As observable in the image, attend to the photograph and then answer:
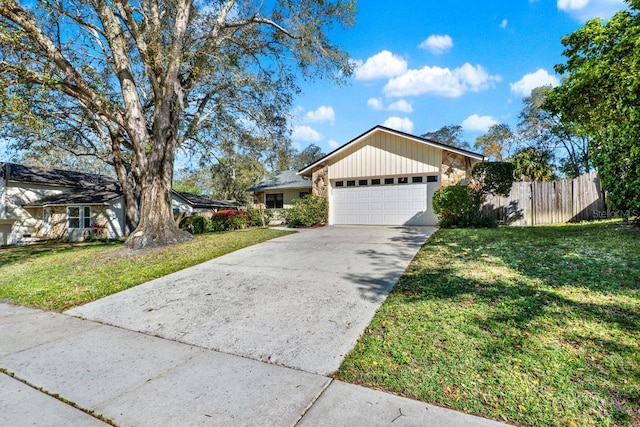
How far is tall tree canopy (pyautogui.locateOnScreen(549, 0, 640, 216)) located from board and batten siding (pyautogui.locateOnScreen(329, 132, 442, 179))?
16.6 ft

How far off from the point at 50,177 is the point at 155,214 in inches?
689

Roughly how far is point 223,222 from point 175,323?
44.1 feet

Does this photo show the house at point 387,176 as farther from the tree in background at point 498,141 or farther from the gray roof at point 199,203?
the tree in background at point 498,141

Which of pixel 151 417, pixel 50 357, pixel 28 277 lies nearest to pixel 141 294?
pixel 50 357

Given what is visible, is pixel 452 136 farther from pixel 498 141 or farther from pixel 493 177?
pixel 493 177

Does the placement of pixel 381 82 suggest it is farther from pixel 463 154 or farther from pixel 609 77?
pixel 609 77

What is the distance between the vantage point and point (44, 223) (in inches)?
762

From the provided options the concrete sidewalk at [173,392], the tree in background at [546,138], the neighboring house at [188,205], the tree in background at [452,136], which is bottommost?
the concrete sidewalk at [173,392]

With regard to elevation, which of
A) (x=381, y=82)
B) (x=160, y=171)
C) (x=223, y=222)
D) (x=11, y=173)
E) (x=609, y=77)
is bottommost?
(x=223, y=222)

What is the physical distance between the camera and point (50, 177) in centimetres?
2044

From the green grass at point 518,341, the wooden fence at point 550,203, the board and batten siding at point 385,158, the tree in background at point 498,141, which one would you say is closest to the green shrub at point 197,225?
the board and batten siding at point 385,158

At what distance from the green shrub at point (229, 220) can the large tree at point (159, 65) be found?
5023 mm

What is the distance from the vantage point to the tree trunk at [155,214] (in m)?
9.20

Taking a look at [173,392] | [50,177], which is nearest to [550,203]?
[173,392]
